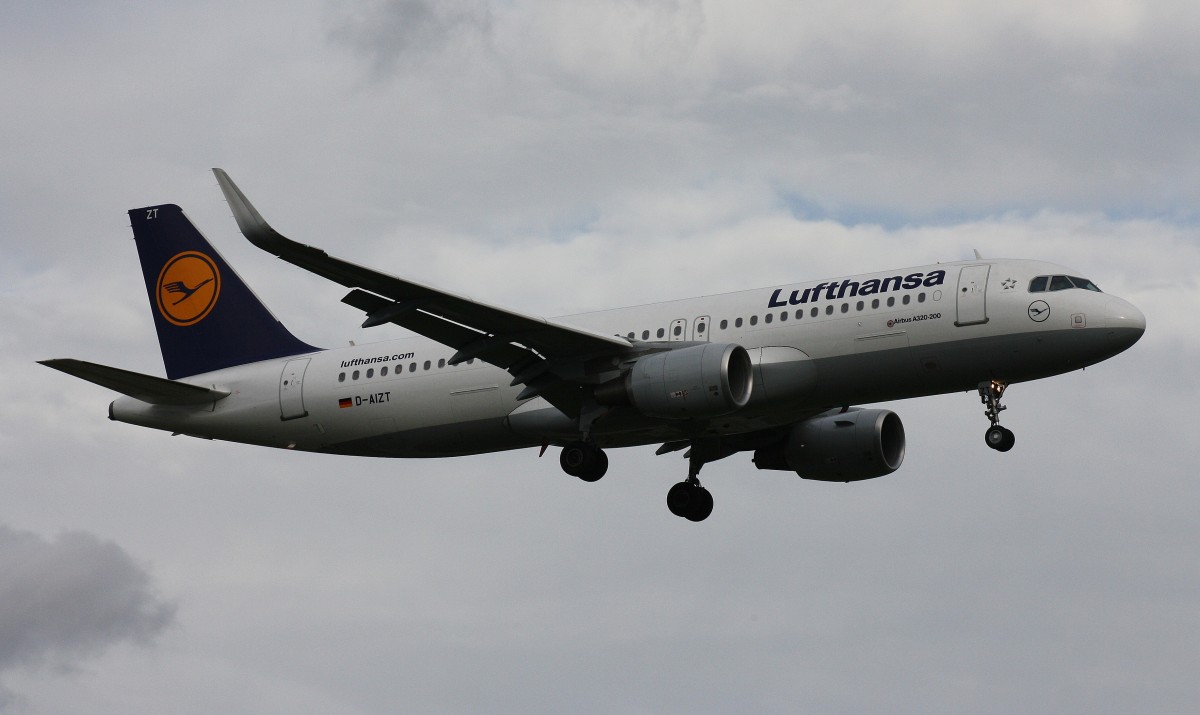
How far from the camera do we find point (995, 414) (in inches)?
1308

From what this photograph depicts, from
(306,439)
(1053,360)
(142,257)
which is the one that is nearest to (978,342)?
(1053,360)

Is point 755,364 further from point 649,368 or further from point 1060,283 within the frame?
point 1060,283

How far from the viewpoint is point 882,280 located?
3394 centimetres

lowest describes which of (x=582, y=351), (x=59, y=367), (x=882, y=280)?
(x=59, y=367)

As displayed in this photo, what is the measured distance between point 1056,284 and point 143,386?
20916 millimetres

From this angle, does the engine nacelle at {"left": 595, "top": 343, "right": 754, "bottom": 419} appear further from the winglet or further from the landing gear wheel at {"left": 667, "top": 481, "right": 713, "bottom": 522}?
the winglet

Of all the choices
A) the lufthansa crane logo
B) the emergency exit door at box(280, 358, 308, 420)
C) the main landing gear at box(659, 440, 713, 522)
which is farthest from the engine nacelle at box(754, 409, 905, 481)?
the lufthansa crane logo

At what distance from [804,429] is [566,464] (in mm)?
6750

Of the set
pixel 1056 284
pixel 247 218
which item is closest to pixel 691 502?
pixel 1056 284

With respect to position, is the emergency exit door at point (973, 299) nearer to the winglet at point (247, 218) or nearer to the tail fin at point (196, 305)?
the winglet at point (247, 218)

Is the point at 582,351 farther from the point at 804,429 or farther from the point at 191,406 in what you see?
the point at 191,406

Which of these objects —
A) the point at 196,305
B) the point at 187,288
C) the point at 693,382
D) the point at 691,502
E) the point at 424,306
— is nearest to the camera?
the point at 424,306

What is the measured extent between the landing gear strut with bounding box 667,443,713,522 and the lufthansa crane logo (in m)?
12.8

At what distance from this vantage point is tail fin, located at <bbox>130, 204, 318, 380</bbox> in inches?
1610
